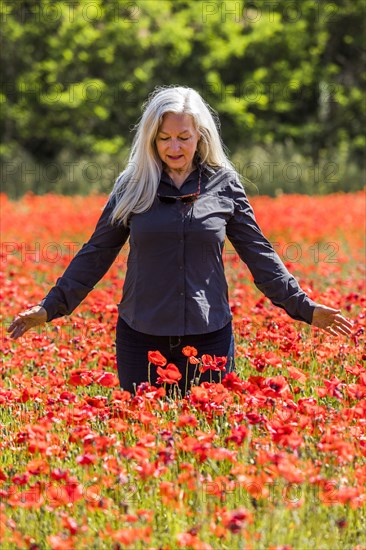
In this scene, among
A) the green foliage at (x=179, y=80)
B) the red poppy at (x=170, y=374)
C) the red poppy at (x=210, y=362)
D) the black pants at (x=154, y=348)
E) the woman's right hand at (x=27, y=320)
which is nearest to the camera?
the red poppy at (x=170, y=374)

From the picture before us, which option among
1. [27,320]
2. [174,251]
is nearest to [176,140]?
[174,251]

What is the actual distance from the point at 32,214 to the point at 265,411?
36.7ft

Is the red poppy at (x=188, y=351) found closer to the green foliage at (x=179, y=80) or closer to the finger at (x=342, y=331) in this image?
the finger at (x=342, y=331)

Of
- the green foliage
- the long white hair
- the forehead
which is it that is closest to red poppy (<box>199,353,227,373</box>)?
the long white hair

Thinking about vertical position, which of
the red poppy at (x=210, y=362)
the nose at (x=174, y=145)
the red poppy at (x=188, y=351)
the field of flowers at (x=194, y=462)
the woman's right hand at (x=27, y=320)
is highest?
the nose at (x=174, y=145)

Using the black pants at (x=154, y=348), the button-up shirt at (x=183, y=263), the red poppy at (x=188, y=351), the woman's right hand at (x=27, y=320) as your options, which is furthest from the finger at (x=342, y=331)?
the woman's right hand at (x=27, y=320)

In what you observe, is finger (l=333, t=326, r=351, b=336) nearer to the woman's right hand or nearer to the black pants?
the black pants

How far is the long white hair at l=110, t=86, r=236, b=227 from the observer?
4.43m

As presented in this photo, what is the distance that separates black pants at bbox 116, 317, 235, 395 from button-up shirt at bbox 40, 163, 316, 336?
65 millimetres

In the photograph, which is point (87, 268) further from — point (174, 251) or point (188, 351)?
point (188, 351)

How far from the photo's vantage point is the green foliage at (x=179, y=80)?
24172mm

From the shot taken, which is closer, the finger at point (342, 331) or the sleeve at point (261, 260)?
the finger at point (342, 331)

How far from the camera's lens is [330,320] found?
14.7 feet

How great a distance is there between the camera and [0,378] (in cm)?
538
